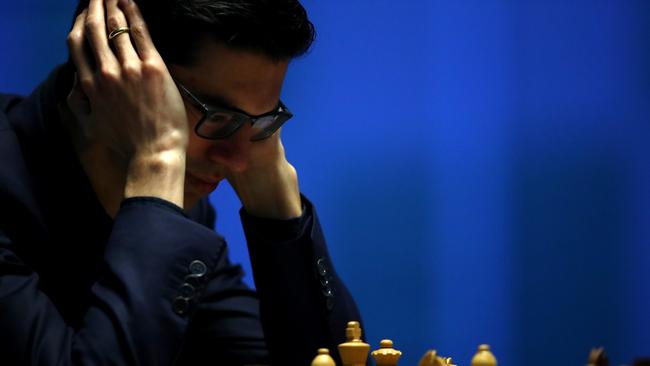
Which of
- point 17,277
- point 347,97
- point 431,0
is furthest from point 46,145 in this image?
point 431,0

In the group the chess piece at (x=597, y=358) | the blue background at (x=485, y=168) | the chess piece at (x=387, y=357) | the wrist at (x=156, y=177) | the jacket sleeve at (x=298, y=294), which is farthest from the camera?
the blue background at (x=485, y=168)

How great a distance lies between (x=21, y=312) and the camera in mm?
1357

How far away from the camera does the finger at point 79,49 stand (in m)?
1.57

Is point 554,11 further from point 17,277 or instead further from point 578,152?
point 17,277

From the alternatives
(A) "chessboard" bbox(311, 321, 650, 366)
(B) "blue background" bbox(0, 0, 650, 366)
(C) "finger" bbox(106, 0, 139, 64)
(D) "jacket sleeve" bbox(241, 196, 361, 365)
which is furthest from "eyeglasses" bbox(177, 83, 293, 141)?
(B) "blue background" bbox(0, 0, 650, 366)

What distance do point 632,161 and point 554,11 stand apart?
415 millimetres

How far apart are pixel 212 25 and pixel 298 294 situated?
492 millimetres

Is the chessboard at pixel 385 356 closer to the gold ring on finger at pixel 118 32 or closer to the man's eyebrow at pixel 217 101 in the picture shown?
the man's eyebrow at pixel 217 101

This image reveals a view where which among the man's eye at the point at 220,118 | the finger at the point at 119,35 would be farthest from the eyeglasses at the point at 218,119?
the finger at the point at 119,35

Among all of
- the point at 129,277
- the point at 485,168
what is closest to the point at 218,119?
the point at 129,277

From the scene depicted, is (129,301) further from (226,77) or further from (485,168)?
(485,168)

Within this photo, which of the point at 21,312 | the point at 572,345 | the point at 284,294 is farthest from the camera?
the point at 572,345

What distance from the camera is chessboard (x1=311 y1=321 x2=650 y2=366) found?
115 cm

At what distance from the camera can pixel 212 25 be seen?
161 cm
